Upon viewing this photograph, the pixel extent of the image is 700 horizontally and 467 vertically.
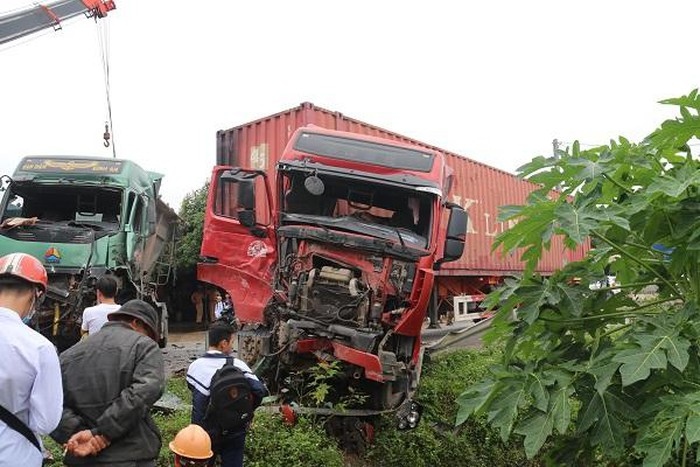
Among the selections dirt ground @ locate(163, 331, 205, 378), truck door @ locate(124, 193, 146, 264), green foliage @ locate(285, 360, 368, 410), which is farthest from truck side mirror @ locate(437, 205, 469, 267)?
truck door @ locate(124, 193, 146, 264)

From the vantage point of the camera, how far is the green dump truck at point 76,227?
25.5ft

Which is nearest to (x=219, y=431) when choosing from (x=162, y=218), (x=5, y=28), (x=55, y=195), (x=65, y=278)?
(x=65, y=278)

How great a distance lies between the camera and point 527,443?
194 cm

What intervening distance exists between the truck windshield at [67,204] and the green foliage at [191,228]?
25.4 feet

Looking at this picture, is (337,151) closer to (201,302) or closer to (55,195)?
(55,195)

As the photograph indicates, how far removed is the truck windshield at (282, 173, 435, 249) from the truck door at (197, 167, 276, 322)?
30cm

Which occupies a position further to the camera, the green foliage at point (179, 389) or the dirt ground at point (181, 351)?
the dirt ground at point (181, 351)

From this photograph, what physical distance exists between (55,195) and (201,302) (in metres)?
10.6

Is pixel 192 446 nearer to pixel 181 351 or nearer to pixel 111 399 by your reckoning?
pixel 111 399

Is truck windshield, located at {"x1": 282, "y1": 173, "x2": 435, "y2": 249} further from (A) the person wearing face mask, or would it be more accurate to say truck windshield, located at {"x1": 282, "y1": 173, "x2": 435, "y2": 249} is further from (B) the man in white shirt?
(A) the person wearing face mask

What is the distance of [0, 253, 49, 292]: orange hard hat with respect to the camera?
219 cm

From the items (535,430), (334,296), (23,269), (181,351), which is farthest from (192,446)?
(181,351)

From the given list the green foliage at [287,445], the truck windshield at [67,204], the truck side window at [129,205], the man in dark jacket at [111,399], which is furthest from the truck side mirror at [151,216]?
the man in dark jacket at [111,399]

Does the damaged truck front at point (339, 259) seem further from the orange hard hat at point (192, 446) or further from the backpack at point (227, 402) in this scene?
the orange hard hat at point (192, 446)
